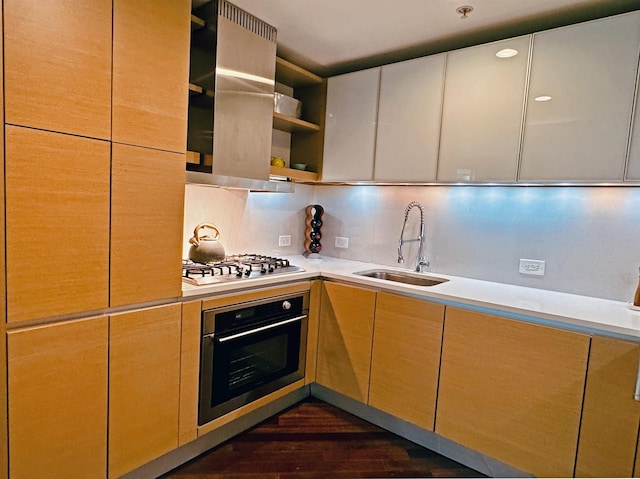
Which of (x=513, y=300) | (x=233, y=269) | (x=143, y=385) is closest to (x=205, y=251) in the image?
(x=233, y=269)

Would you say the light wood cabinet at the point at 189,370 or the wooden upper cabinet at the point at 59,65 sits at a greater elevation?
the wooden upper cabinet at the point at 59,65

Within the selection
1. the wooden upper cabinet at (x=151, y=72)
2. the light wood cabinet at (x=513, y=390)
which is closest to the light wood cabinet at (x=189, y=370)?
the wooden upper cabinet at (x=151, y=72)

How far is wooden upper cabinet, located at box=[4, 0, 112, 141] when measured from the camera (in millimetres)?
1160

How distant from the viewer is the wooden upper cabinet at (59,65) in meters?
1.16

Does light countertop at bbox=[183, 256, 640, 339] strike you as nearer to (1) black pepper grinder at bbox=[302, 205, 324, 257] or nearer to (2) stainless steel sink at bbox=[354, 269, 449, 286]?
(2) stainless steel sink at bbox=[354, 269, 449, 286]

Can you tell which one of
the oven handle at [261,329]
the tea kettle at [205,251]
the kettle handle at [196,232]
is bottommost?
the oven handle at [261,329]

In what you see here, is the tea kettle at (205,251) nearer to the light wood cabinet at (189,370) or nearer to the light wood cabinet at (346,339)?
the light wood cabinet at (189,370)

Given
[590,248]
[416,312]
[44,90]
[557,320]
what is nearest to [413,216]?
[416,312]

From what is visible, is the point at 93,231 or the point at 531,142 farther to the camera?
the point at 531,142

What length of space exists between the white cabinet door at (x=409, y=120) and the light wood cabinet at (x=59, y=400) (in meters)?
1.84

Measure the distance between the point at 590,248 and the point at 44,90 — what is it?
102 inches

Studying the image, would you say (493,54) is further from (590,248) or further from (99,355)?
(99,355)

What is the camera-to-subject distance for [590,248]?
78.3 inches

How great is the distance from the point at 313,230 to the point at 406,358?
4.34ft
